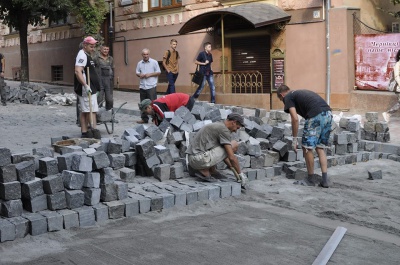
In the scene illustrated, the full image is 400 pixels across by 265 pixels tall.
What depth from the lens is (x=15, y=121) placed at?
49.4 feet

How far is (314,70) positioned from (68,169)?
449 inches

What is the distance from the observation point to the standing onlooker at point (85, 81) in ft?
35.3

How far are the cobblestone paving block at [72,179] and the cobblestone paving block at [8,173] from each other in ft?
1.82

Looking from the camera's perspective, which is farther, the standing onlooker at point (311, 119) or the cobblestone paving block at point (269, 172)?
the cobblestone paving block at point (269, 172)

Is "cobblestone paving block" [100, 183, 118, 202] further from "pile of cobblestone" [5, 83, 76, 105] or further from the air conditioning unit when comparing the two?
the air conditioning unit

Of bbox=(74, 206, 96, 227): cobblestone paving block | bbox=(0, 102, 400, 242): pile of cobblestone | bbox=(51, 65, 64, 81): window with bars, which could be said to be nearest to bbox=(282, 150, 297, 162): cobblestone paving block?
bbox=(0, 102, 400, 242): pile of cobblestone

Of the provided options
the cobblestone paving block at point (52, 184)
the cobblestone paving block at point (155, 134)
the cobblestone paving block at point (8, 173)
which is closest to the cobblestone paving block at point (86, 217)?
the cobblestone paving block at point (52, 184)

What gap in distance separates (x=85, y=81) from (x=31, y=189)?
451 centimetres

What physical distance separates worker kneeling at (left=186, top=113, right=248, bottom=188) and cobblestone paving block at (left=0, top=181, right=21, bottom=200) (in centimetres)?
266

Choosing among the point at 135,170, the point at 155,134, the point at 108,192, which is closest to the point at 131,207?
the point at 108,192

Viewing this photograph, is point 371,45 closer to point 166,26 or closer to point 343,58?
point 343,58

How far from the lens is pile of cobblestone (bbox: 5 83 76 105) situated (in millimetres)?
19123

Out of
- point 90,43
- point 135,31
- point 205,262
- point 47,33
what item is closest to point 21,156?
point 205,262

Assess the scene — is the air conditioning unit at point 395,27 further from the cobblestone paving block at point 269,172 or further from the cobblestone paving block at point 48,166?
the cobblestone paving block at point 48,166
